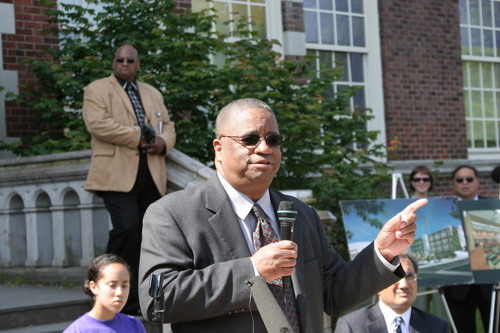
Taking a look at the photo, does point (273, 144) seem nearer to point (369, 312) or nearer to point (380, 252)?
point (380, 252)

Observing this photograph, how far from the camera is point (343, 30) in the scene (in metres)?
13.0

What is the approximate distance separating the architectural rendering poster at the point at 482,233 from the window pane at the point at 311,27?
5457 millimetres

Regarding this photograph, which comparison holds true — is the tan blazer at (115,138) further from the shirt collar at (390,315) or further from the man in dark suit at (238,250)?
the man in dark suit at (238,250)

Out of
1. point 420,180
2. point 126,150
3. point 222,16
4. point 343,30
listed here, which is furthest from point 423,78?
point 126,150

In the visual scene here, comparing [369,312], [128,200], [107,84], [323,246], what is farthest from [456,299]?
[323,246]

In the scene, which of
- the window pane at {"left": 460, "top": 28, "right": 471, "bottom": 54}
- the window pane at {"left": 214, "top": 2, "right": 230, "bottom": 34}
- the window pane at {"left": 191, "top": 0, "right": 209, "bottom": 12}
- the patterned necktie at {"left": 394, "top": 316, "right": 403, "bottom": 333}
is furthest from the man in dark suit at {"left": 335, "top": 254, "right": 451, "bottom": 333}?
the window pane at {"left": 460, "top": 28, "right": 471, "bottom": 54}

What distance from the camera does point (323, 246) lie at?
3.19m

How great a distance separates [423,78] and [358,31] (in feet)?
4.16

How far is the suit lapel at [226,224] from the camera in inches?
112

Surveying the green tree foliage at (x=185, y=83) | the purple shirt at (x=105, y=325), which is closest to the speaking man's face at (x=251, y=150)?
the purple shirt at (x=105, y=325)

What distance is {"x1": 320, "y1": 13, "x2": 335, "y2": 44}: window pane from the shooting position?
1267cm

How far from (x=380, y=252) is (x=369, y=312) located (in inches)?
98.6

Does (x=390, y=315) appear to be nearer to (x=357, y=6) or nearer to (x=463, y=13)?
(x=357, y=6)

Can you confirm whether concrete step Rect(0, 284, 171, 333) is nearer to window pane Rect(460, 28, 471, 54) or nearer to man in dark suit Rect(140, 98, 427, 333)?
man in dark suit Rect(140, 98, 427, 333)
